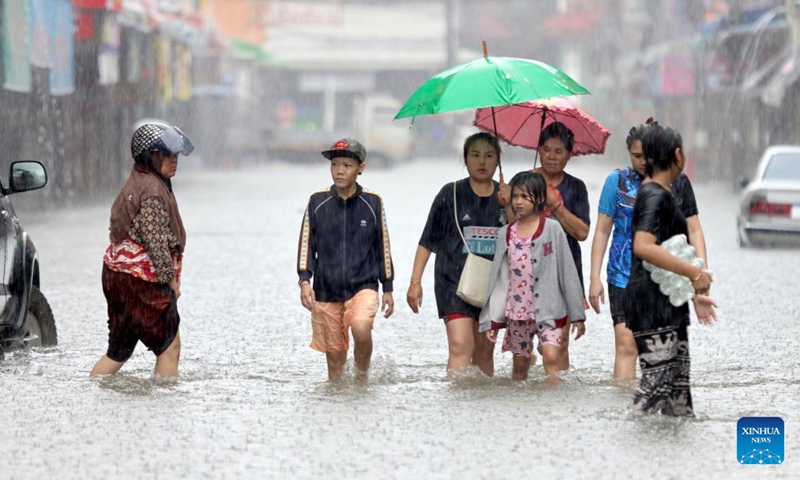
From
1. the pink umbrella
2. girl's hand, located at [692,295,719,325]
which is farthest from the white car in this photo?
girl's hand, located at [692,295,719,325]

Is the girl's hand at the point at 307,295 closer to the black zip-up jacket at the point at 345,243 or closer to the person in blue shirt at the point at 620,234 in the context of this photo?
the black zip-up jacket at the point at 345,243

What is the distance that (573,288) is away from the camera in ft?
25.4

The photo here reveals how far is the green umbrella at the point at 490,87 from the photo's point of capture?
24.8 feet

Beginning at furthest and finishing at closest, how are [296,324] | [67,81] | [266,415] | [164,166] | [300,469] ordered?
[67,81] < [296,324] < [164,166] < [266,415] < [300,469]

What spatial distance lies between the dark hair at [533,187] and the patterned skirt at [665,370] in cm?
121

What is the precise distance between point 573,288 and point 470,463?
1.94m

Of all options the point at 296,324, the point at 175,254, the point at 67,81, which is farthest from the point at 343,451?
the point at 67,81

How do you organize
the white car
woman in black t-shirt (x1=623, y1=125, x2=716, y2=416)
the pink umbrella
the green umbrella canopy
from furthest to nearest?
the white car, the pink umbrella, the green umbrella canopy, woman in black t-shirt (x1=623, y1=125, x2=716, y2=416)

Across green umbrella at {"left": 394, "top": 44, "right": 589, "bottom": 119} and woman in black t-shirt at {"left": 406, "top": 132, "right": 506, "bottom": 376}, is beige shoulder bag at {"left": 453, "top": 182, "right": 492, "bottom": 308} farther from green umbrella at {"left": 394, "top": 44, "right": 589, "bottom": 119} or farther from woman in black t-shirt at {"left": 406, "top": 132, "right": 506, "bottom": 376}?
green umbrella at {"left": 394, "top": 44, "right": 589, "bottom": 119}

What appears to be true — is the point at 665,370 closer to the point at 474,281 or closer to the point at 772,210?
the point at 474,281

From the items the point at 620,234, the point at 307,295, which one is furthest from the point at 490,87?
the point at 307,295

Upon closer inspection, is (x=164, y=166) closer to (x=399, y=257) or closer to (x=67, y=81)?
(x=399, y=257)

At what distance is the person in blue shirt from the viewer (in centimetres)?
757

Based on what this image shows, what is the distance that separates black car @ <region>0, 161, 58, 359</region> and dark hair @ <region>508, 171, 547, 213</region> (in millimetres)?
2653
